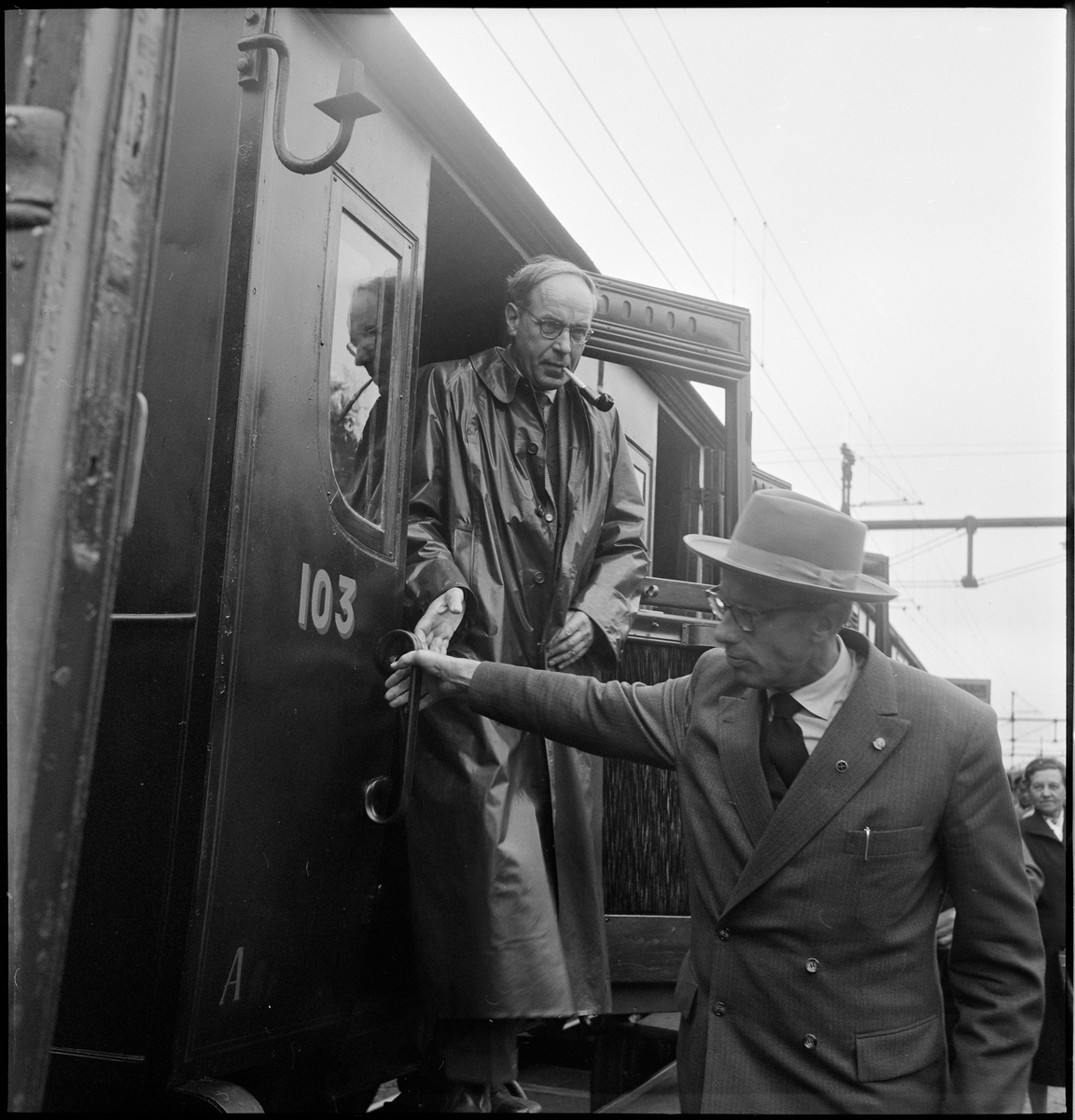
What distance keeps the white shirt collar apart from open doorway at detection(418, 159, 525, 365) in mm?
1371

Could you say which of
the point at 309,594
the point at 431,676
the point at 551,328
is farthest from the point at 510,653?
the point at 551,328

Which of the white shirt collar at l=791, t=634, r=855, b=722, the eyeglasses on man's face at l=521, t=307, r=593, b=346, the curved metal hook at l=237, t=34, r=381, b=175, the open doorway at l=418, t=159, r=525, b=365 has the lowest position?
the white shirt collar at l=791, t=634, r=855, b=722

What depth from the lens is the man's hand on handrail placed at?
2.25m

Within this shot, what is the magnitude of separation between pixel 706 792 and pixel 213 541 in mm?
910

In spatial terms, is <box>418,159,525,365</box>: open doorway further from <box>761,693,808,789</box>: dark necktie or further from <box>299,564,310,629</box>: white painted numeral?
<box>761,693,808,789</box>: dark necktie

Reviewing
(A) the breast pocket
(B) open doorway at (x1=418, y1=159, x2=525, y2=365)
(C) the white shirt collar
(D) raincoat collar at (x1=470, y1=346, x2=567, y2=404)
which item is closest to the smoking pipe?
(D) raincoat collar at (x1=470, y1=346, x2=567, y2=404)

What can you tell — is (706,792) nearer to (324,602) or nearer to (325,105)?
(324,602)

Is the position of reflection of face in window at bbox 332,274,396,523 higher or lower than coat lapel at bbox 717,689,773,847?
higher

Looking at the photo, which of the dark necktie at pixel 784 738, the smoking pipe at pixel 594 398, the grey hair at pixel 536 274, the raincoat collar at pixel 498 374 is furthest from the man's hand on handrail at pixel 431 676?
the grey hair at pixel 536 274

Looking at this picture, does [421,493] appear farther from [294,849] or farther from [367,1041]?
A: [367,1041]

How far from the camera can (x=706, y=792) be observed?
6.66 feet

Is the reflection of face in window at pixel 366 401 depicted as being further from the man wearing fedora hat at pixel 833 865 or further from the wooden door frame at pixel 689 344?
the wooden door frame at pixel 689 344

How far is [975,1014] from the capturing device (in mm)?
1838

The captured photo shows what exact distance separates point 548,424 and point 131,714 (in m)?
1.19
